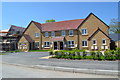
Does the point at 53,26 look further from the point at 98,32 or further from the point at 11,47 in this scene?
the point at 11,47

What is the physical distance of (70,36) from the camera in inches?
1109

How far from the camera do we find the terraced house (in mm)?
23594

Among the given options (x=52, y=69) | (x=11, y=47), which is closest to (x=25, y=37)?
(x=11, y=47)

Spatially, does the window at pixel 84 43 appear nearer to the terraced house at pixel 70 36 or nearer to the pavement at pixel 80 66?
the terraced house at pixel 70 36

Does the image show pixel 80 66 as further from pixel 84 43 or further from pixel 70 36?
pixel 70 36

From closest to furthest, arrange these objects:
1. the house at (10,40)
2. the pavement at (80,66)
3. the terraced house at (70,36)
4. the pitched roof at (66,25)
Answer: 1. the pavement at (80,66)
2. the terraced house at (70,36)
3. the pitched roof at (66,25)
4. the house at (10,40)

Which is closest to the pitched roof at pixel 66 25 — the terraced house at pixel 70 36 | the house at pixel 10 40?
the terraced house at pixel 70 36

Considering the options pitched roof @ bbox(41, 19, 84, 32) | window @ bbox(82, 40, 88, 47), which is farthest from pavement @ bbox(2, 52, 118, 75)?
pitched roof @ bbox(41, 19, 84, 32)

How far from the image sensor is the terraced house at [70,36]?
77.4 feet

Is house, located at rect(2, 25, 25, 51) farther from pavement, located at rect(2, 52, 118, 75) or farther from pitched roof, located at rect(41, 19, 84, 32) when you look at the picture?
pavement, located at rect(2, 52, 118, 75)

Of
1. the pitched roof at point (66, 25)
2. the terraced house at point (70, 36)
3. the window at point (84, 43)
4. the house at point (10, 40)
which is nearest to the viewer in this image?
the terraced house at point (70, 36)

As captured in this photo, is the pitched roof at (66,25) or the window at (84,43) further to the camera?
the pitched roof at (66,25)

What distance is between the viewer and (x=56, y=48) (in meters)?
28.8

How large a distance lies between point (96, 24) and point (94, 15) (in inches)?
101
